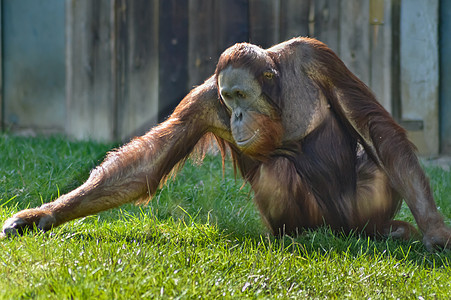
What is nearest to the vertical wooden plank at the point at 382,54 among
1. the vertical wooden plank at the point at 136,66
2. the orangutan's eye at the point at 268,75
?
the vertical wooden plank at the point at 136,66

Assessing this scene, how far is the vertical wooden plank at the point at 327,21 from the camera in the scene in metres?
5.96

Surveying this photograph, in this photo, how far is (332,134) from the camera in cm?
336

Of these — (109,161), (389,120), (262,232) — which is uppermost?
(389,120)

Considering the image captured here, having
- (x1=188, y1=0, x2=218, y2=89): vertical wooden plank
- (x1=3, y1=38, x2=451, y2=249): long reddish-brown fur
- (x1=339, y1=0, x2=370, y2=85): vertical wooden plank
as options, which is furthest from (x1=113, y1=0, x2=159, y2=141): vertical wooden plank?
(x1=3, y1=38, x2=451, y2=249): long reddish-brown fur

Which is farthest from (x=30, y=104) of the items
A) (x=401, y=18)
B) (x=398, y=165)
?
(x=398, y=165)

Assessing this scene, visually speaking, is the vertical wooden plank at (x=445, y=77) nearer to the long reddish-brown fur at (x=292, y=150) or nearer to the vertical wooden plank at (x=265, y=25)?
the vertical wooden plank at (x=265, y=25)

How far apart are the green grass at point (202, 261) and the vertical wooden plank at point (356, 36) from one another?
8.60 feet

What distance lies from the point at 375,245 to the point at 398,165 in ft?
1.32

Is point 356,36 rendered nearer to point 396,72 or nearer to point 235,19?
point 396,72

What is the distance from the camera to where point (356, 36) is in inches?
235

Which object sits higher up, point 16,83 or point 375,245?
point 16,83

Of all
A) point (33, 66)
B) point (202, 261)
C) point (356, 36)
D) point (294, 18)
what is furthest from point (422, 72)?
point (202, 261)

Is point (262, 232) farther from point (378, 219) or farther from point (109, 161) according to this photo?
point (109, 161)

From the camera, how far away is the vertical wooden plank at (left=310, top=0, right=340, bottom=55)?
596cm
